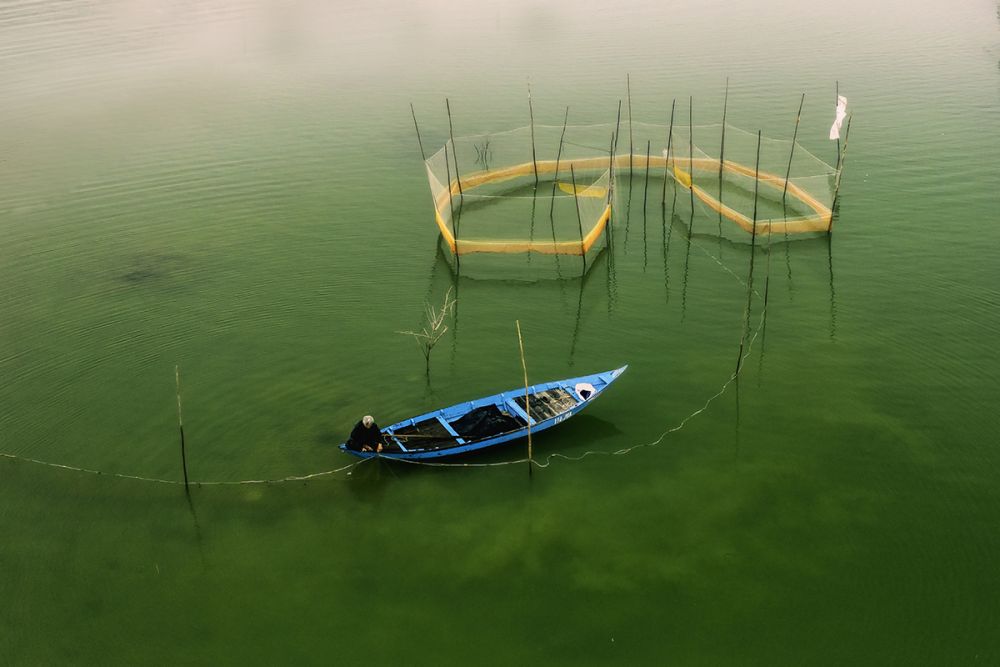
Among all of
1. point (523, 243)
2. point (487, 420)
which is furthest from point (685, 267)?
point (487, 420)

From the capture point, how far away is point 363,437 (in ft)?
38.5

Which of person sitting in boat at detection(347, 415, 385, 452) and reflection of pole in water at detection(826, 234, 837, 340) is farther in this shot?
reflection of pole in water at detection(826, 234, 837, 340)

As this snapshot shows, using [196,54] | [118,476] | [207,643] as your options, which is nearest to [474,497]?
[207,643]

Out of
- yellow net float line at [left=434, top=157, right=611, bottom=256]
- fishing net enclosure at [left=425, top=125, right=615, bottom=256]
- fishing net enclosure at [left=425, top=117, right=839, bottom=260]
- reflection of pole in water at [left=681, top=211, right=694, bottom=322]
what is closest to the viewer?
reflection of pole in water at [left=681, top=211, right=694, bottom=322]

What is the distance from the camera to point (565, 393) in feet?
42.7

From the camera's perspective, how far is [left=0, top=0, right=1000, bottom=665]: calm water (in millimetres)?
10062

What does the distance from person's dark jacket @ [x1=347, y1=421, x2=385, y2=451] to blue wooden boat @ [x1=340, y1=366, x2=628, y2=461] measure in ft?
0.28

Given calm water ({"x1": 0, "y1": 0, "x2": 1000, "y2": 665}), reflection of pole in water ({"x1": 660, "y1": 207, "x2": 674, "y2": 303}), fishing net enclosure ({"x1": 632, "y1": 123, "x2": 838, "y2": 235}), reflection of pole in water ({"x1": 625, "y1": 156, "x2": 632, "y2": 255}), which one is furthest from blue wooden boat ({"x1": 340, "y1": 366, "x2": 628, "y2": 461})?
fishing net enclosure ({"x1": 632, "y1": 123, "x2": 838, "y2": 235})

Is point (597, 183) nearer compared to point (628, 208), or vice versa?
point (597, 183)

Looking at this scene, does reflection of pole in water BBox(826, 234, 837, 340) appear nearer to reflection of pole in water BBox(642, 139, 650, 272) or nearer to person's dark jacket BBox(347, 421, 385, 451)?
reflection of pole in water BBox(642, 139, 650, 272)

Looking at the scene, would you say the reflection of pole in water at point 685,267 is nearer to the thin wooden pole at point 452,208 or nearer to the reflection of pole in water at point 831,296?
the reflection of pole in water at point 831,296

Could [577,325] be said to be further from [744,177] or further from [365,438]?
A: [744,177]

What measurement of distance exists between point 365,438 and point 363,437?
0.03 meters

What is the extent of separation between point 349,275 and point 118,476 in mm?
6661
